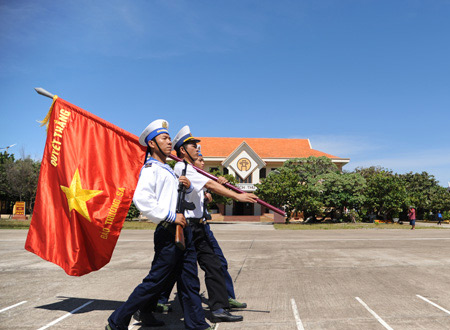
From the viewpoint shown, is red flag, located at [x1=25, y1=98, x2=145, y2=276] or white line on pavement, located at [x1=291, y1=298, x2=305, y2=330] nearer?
white line on pavement, located at [x1=291, y1=298, x2=305, y2=330]

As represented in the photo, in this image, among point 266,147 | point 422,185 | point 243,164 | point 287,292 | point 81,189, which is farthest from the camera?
point 266,147

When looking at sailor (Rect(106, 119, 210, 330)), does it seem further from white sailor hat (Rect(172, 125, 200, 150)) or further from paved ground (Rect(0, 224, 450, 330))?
white sailor hat (Rect(172, 125, 200, 150))

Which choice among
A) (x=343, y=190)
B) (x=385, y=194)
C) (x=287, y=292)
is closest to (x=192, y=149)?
(x=287, y=292)

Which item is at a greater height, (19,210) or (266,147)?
(266,147)

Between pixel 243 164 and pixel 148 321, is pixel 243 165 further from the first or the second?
pixel 148 321

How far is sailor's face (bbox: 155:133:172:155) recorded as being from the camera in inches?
149

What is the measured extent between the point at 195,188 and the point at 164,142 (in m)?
0.59

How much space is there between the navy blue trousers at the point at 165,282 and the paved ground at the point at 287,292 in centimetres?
50

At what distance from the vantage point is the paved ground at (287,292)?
390 cm

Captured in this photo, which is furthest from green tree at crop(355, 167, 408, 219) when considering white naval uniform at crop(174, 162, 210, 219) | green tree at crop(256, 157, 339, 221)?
white naval uniform at crop(174, 162, 210, 219)

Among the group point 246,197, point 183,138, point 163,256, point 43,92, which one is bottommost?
point 163,256

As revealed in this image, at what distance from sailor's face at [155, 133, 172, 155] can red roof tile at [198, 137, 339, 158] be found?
4213cm

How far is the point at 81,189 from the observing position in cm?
431

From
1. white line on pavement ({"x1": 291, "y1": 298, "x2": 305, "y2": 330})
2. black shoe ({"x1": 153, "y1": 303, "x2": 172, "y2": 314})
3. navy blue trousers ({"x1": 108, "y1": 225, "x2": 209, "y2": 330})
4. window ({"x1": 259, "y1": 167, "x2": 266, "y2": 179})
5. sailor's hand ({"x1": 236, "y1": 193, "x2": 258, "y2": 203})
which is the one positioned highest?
window ({"x1": 259, "y1": 167, "x2": 266, "y2": 179})
